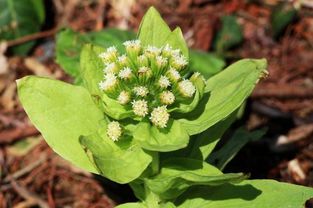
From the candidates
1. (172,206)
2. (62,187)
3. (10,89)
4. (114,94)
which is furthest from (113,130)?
(10,89)

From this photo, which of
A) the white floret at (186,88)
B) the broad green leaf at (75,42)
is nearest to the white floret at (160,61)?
the white floret at (186,88)

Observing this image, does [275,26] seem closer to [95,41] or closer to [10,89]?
[95,41]

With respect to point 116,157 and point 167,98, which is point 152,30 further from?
point 116,157

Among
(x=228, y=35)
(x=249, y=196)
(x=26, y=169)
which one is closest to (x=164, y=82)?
(x=249, y=196)

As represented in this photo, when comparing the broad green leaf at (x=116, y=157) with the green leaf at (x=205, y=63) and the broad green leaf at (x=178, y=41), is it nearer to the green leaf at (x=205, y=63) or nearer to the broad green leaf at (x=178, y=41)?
the broad green leaf at (x=178, y=41)

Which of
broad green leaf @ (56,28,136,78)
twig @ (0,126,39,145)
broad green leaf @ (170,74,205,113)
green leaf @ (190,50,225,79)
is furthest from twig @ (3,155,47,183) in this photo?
broad green leaf @ (170,74,205,113)

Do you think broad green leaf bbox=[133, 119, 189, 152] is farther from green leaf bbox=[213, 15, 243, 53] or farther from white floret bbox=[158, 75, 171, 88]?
green leaf bbox=[213, 15, 243, 53]
